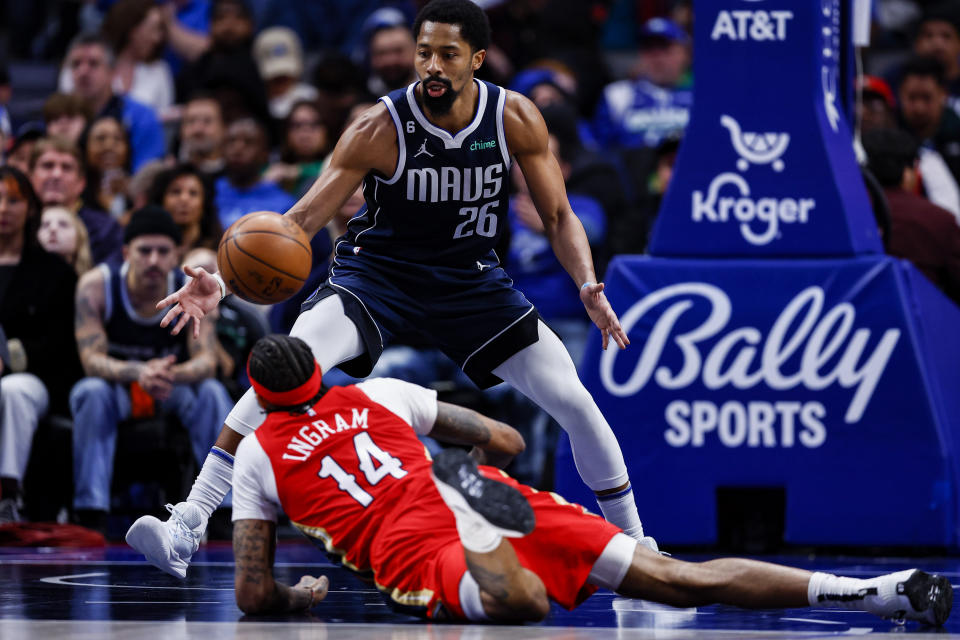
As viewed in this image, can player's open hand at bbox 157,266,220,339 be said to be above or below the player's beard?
below

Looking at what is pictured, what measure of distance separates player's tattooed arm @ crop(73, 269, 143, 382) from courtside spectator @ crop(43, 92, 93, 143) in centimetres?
241

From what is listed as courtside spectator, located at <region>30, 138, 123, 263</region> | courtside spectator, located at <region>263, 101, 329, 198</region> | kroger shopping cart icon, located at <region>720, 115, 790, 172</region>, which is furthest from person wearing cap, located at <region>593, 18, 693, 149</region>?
courtside spectator, located at <region>30, 138, 123, 263</region>

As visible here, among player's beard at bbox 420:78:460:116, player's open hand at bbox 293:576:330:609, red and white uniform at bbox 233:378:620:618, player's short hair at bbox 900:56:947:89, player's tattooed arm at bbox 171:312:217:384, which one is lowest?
player's open hand at bbox 293:576:330:609

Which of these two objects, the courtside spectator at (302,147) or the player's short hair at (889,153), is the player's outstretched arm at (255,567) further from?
the courtside spectator at (302,147)

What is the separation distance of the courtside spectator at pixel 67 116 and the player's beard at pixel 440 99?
567cm

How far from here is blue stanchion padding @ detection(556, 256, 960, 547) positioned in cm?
752

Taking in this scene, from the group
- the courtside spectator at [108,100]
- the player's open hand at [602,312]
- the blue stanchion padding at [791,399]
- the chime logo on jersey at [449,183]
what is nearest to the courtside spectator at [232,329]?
the blue stanchion padding at [791,399]

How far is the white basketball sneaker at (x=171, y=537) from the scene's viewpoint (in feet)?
18.6

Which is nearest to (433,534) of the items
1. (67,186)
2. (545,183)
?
(545,183)

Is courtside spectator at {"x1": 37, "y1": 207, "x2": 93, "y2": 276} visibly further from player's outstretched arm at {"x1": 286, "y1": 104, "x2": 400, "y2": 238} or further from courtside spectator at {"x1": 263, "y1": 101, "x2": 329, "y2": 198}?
player's outstretched arm at {"x1": 286, "y1": 104, "x2": 400, "y2": 238}

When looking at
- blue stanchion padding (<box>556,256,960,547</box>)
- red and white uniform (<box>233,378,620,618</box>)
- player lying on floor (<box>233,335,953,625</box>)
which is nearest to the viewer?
player lying on floor (<box>233,335,953,625</box>)

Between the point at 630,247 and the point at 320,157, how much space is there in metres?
2.58

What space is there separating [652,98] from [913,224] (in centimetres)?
392

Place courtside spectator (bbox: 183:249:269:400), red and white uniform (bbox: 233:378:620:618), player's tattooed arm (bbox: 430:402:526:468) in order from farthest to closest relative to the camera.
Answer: courtside spectator (bbox: 183:249:269:400)
player's tattooed arm (bbox: 430:402:526:468)
red and white uniform (bbox: 233:378:620:618)
